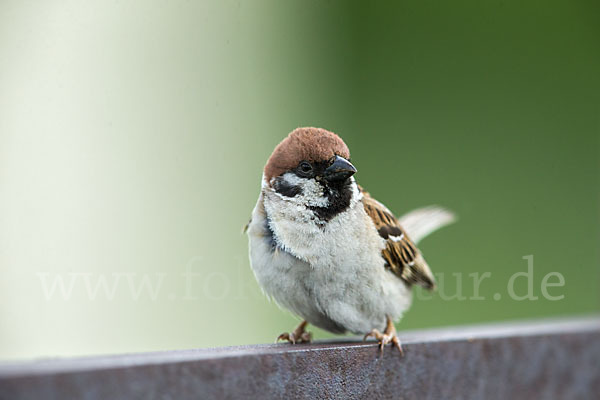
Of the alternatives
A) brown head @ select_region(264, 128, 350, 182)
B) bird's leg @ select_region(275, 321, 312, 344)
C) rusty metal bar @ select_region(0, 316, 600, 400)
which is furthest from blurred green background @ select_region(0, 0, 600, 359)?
rusty metal bar @ select_region(0, 316, 600, 400)

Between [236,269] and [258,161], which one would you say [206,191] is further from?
[258,161]

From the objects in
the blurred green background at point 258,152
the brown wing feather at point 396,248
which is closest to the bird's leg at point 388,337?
the brown wing feather at point 396,248

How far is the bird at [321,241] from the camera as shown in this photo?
1504 millimetres

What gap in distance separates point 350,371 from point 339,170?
0.40m

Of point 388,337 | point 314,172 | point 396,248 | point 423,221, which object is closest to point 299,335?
point 396,248

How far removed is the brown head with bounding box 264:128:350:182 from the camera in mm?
1450

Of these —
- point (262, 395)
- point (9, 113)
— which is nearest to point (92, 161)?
point (9, 113)

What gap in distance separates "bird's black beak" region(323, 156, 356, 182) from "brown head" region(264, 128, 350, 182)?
0.01 meters

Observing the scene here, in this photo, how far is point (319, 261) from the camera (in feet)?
5.30

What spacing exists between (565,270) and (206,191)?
1640 millimetres

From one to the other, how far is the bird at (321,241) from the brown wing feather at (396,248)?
10 mm

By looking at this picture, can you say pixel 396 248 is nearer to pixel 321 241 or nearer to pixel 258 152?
pixel 321 241

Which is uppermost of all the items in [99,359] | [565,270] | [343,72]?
Result: [343,72]

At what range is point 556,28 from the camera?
3.10m
